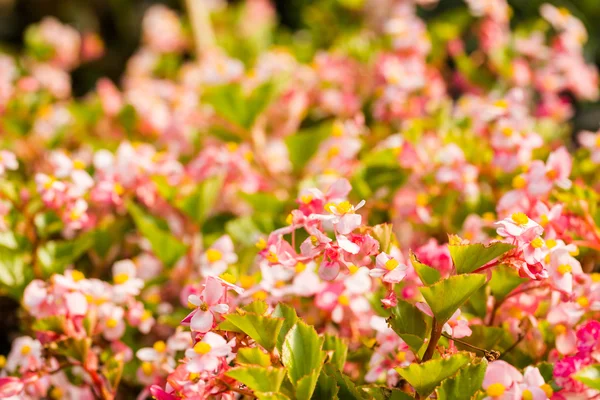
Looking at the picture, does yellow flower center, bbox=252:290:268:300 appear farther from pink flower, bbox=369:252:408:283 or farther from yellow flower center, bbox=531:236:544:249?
yellow flower center, bbox=531:236:544:249

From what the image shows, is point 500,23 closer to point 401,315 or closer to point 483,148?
point 483,148

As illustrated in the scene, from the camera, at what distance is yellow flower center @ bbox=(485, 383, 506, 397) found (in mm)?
663

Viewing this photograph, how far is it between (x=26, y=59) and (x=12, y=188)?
1.13 metres

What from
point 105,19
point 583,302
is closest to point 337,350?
point 583,302

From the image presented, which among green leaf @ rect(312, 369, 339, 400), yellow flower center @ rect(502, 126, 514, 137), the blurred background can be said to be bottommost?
the blurred background

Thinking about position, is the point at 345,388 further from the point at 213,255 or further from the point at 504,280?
the point at 213,255

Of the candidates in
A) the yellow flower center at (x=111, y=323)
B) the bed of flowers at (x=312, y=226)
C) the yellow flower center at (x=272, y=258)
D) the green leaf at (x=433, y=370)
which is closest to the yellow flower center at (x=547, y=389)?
the bed of flowers at (x=312, y=226)

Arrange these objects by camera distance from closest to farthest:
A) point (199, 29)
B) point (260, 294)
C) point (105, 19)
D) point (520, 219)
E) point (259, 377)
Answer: point (259, 377) < point (520, 219) < point (260, 294) < point (199, 29) < point (105, 19)

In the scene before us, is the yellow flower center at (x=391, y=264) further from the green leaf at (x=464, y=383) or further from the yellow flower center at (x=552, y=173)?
the yellow flower center at (x=552, y=173)

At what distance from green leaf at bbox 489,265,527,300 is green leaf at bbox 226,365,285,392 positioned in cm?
34

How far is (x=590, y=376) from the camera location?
665 millimetres

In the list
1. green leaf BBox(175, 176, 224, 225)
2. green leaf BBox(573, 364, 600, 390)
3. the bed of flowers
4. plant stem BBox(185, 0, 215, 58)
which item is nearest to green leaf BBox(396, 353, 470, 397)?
the bed of flowers

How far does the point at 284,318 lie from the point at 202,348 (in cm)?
9

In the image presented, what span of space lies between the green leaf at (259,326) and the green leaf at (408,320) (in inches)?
5.2
